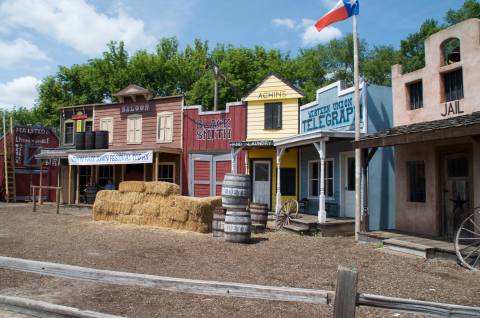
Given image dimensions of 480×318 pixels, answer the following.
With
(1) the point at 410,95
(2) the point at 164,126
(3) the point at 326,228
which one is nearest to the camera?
(1) the point at 410,95

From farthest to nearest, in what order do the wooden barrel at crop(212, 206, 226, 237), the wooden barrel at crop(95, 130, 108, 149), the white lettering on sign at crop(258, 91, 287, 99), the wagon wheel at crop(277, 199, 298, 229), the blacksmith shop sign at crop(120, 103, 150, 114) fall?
1. the wooden barrel at crop(95, 130, 108, 149)
2. the blacksmith shop sign at crop(120, 103, 150, 114)
3. the white lettering on sign at crop(258, 91, 287, 99)
4. the wagon wheel at crop(277, 199, 298, 229)
5. the wooden barrel at crop(212, 206, 226, 237)

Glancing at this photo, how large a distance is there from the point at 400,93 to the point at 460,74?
6.34ft

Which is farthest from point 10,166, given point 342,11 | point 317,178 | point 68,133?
point 342,11

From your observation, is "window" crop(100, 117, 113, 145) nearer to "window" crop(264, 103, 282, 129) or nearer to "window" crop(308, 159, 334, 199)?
"window" crop(264, 103, 282, 129)

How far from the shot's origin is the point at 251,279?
7090 millimetres

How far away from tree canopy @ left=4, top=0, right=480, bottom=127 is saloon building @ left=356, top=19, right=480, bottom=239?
21457 mm

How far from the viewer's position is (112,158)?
67.2 ft

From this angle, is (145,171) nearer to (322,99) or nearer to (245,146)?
(245,146)

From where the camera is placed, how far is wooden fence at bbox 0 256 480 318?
138 inches

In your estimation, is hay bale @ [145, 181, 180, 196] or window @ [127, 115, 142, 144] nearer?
hay bale @ [145, 181, 180, 196]

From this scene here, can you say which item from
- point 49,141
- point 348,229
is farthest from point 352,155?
point 49,141

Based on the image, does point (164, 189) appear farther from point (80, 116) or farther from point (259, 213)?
point (80, 116)

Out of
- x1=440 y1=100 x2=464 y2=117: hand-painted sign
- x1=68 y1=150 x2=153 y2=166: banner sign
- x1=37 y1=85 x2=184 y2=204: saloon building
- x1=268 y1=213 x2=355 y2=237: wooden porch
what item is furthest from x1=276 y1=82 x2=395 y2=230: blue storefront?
x1=68 y1=150 x2=153 y2=166: banner sign

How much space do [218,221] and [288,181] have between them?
6.31m
